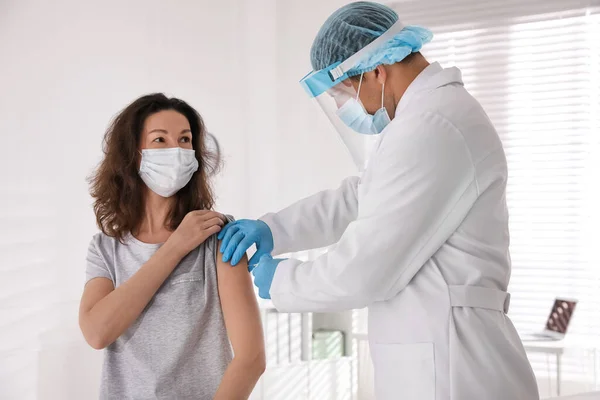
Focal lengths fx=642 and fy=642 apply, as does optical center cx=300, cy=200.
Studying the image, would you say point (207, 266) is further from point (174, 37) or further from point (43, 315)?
point (174, 37)

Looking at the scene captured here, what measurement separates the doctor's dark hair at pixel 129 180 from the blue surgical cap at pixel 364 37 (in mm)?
444

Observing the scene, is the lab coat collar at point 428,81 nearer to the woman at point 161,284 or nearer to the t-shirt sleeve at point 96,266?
the woman at point 161,284

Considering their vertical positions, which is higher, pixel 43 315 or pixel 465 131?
pixel 465 131

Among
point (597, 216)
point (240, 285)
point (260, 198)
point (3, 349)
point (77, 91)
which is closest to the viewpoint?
point (240, 285)

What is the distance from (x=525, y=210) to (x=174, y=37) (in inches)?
77.1

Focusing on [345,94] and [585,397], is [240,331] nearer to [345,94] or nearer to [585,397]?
[345,94]

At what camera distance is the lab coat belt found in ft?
4.00

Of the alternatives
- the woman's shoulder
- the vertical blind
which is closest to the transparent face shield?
the woman's shoulder

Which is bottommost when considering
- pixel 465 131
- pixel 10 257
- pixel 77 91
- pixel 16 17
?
pixel 10 257

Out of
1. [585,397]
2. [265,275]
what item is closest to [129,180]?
[265,275]

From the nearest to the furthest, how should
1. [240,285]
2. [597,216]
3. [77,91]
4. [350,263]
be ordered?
[350,263]
[240,285]
[77,91]
[597,216]

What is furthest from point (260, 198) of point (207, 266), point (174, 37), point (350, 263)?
point (350, 263)

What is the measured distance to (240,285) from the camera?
57.5 inches

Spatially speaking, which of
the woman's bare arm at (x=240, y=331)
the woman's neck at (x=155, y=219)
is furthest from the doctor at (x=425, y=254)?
the woman's neck at (x=155, y=219)
